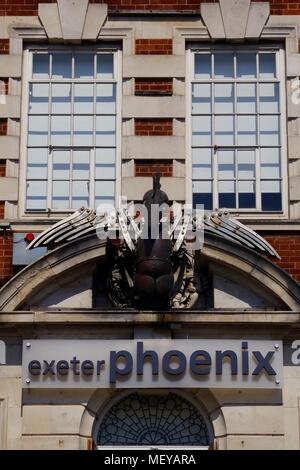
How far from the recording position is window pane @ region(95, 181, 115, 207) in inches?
715

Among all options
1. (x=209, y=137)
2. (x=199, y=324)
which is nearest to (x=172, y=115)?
(x=209, y=137)

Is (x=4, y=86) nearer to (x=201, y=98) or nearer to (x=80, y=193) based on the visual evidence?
(x=80, y=193)

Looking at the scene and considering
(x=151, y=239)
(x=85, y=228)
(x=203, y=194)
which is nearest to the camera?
(x=151, y=239)

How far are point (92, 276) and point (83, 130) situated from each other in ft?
8.35

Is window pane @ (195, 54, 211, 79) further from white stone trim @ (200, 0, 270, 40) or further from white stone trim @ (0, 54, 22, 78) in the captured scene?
white stone trim @ (0, 54, 22, 78)

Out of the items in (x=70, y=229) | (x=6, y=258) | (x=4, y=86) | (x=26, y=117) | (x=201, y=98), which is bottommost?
(x=6, y=258)

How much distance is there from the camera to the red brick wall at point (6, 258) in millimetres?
17531

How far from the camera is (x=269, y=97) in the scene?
18547 mm

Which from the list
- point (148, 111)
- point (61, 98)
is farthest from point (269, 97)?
point (61, 98)

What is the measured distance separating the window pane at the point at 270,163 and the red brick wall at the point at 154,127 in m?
1.39

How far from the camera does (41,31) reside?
61.2 ft

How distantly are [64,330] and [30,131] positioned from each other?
328 centimetres

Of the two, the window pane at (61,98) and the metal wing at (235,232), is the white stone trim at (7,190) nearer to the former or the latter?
the window pane at (61,98)

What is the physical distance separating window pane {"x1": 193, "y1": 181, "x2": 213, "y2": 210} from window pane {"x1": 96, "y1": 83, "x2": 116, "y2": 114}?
1.68 m
